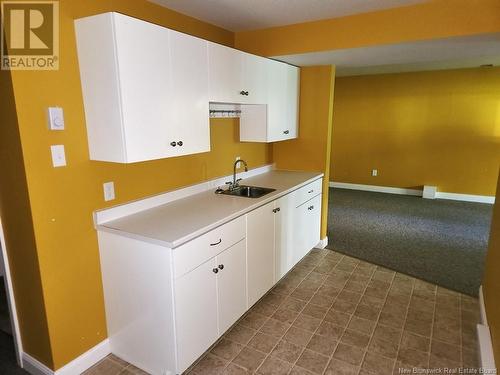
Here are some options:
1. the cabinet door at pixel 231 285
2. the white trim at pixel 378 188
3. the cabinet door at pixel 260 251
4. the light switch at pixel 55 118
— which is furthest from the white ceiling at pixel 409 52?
the white trim at pixel 378 188

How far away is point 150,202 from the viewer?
2449 millimetres

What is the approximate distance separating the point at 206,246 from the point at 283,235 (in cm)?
118

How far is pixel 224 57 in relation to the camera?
99.0 inches

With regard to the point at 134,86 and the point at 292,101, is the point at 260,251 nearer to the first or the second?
the point at 134,86

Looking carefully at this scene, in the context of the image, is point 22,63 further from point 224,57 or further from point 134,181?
point 224,57

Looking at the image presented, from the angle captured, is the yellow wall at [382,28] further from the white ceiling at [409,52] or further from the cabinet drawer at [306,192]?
the cabinet drawer at [306,192]

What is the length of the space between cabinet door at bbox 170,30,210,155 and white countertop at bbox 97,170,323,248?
1.44ft

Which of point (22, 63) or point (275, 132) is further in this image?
point (275, 132)

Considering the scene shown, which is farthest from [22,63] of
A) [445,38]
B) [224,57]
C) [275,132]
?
[445,38]

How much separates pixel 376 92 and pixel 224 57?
16.5 ft

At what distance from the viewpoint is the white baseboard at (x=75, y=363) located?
80.2 inches

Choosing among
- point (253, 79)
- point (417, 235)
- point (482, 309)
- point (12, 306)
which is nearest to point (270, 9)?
point (253, 79)

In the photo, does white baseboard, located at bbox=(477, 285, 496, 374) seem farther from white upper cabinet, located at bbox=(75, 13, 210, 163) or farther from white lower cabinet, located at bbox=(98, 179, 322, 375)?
white upper cabinet, located at bbox=(75, 13, 210, 163)

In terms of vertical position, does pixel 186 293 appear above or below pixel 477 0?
below
